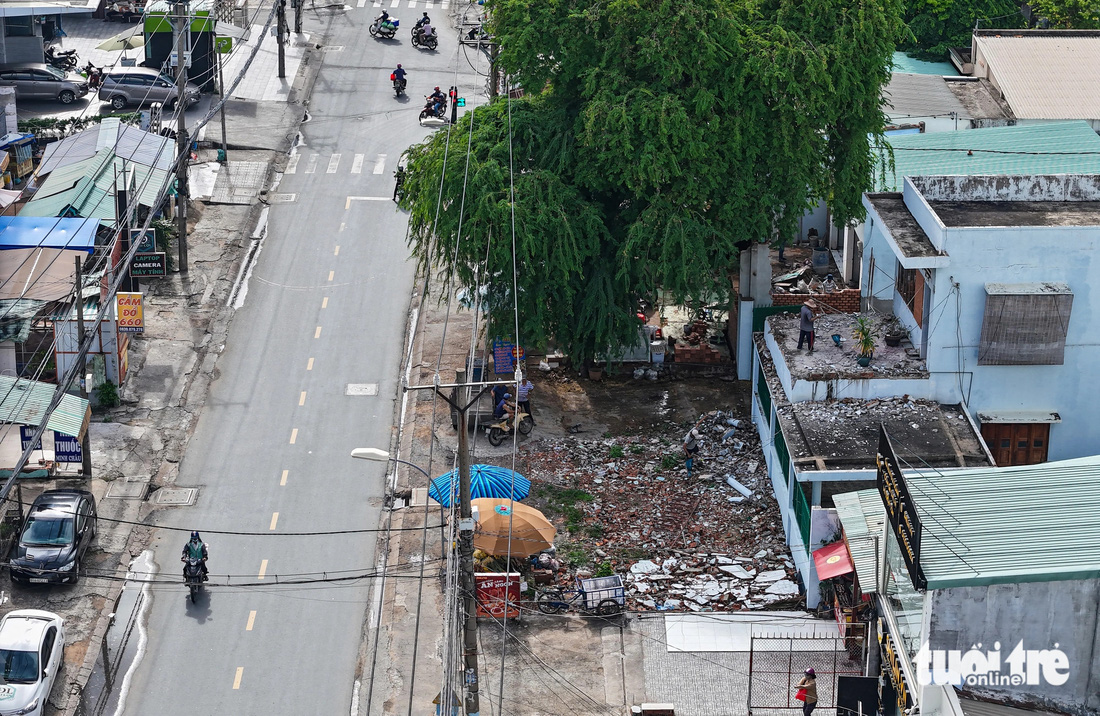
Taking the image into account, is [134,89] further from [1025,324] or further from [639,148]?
[1025,324]

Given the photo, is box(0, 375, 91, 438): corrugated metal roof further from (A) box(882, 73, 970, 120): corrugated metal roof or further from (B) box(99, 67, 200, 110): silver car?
(A) box(882, 73, 970, 120): corrugated metal roof

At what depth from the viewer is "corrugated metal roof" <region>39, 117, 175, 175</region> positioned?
50.5 metres

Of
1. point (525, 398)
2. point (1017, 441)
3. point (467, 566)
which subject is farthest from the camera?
point (525, 398)

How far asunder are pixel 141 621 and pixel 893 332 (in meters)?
19.2

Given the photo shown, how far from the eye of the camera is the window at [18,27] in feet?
197

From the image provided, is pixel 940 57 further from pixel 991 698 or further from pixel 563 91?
pixel 991 698

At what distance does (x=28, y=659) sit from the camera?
100ft

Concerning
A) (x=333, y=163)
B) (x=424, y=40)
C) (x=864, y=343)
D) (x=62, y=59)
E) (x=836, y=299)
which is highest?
(x=62, y=59)

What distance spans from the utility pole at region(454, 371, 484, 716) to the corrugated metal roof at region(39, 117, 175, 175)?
26.9 metres

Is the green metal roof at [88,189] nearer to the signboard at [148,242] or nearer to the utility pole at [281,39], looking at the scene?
the signboard at [148,242]

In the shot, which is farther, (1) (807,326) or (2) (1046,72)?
(2) (1046,72)

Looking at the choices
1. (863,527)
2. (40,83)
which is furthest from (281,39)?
(863,527)

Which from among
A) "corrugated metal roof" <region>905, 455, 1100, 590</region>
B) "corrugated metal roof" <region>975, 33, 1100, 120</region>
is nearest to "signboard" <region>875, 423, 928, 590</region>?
"corrugated metal roof" <region>905, 455, 1100, 590</region>

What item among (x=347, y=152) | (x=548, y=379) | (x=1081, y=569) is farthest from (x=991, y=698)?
(x=347, y=152)
